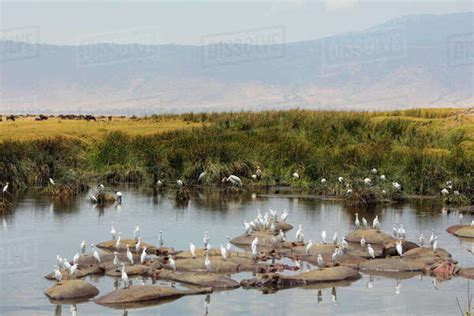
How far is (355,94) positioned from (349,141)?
111 m

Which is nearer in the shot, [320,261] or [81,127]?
[320,261]

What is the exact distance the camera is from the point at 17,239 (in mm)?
23188

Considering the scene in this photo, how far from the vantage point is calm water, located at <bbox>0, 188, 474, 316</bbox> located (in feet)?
54.9

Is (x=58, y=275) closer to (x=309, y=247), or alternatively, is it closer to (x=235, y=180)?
(x=309, y=247)

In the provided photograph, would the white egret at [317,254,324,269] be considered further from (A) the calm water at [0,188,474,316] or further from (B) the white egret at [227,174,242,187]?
(B) the white egret at [227,174,242,187]

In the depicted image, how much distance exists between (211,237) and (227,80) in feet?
453

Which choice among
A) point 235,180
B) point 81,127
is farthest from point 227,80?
point 235,180

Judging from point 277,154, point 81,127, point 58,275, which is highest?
point 81,127

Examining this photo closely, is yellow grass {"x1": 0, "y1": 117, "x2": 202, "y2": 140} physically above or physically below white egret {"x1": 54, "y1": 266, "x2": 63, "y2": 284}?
above

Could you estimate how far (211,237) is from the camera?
2373cm

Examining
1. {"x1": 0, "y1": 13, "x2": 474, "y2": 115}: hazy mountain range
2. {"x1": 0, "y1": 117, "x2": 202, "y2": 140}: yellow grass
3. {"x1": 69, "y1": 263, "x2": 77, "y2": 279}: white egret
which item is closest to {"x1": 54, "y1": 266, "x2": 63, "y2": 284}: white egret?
{"x1": 69, "y1": 263, "x2": 77, "y2": 279}: white egret

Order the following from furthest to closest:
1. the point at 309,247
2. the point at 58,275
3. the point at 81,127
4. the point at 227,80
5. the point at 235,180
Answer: the point at 227,80 → the point at 81,127 → the point at 235,180 → the point at 309,247 → the point at 58,275

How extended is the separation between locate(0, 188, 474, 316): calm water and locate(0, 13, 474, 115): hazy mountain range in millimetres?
98892

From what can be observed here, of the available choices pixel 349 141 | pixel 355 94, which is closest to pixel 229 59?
pixel 355 94
